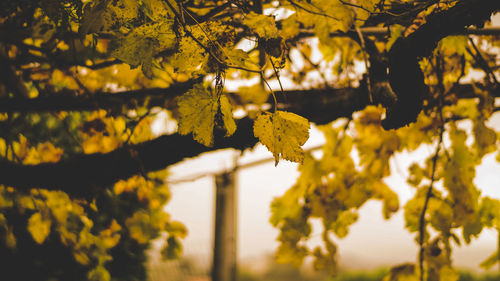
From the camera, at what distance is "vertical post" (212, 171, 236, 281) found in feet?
14.5

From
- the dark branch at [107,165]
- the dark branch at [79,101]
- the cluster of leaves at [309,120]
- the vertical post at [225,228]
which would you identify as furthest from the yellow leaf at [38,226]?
the vertical post at [225,228]

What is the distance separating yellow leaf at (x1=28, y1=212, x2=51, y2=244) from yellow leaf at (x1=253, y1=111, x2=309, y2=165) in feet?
4.52

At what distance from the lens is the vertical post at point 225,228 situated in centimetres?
443

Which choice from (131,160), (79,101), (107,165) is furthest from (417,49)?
(79,101)

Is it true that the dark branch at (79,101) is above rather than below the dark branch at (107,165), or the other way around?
above

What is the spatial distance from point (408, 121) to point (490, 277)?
13.2 metres

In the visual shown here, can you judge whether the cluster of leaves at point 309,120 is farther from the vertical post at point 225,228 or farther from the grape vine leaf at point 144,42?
the vertical post at point 225,228

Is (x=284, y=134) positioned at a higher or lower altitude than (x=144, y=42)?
lower

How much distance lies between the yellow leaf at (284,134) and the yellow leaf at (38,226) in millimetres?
1378

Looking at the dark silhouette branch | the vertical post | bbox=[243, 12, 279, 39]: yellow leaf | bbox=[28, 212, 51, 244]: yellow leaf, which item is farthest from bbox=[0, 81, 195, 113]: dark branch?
the vertical post

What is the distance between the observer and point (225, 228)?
4.54m

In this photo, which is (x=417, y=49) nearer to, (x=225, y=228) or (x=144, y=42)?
(x=144, y=42)

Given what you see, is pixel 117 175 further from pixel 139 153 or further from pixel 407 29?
pixel 407 29

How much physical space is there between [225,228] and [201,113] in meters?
4.14
